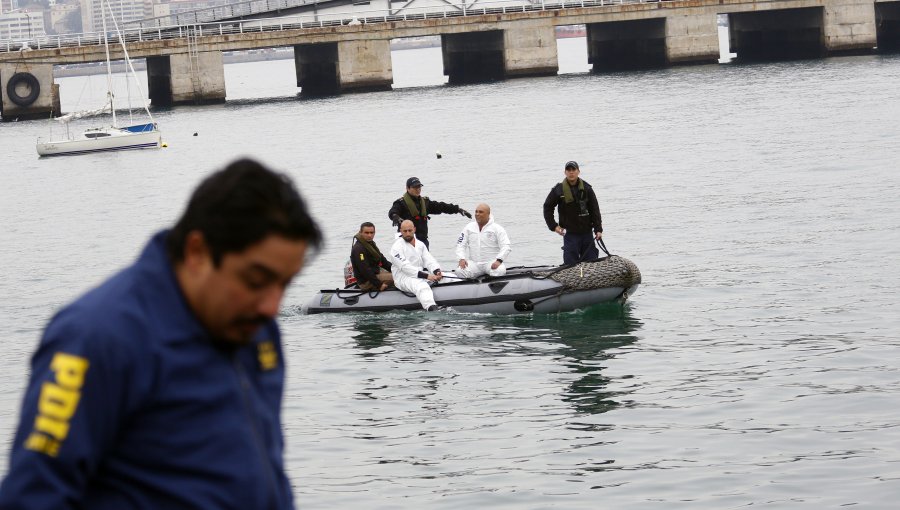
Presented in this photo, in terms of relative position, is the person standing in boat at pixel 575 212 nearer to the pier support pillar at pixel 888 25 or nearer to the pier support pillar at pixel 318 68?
the pier support pillar at pixel 318 68

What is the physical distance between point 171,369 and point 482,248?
17.5 meters

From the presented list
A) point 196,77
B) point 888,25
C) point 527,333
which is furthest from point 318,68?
point 527,333

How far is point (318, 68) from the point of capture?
324 ft

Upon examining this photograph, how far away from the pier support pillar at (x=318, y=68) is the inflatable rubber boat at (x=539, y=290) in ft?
254

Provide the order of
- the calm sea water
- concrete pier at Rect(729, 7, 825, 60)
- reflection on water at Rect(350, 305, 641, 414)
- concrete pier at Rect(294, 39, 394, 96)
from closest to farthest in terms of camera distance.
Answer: the calm sea water < reflection on water at Rect(350, 305, 641, 414) < concrete pier at Rect(294, 39, 394, 96) < concrete pier at Rect(729, 7, 825, 60)

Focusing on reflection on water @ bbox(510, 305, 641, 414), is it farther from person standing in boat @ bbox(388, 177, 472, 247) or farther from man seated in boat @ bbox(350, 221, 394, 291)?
man seated in boat @ bbox(350, 221, 394, 291)

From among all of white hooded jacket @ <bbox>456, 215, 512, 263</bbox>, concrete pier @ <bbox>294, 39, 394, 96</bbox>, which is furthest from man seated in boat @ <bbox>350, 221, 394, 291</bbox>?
concrete pier @ <bbox>294, 39, 394, 96</bbox>

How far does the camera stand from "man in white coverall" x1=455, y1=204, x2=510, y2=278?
19922 mm

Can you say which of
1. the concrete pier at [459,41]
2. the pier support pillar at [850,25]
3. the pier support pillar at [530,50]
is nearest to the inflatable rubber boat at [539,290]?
the concrete pier at [459,41]

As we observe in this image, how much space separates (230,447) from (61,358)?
0.43 metres

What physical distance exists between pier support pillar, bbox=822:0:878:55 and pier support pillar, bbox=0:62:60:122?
5082 cm

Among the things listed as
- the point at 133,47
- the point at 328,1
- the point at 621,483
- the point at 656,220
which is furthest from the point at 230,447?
the point at 328,1

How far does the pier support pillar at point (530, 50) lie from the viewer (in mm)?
90875

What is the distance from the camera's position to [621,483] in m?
11.9
